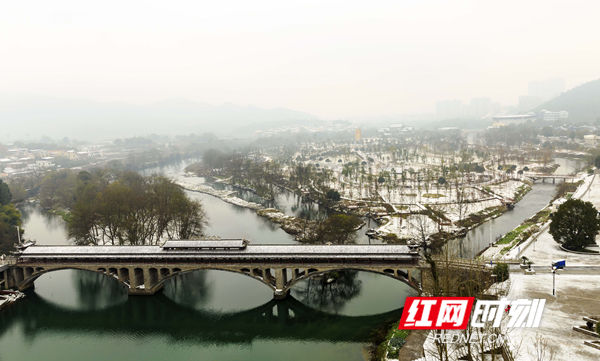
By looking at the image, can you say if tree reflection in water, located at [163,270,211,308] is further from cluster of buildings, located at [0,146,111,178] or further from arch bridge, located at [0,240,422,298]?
cluster of buildings, located at [0,146,111,178]

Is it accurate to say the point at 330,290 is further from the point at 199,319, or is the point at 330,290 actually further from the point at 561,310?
the point at 561,310

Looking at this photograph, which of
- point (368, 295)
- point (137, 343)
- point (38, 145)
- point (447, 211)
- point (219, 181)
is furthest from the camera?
point (38, 145)

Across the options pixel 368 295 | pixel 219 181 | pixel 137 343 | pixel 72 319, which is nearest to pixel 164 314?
pixel 137 343

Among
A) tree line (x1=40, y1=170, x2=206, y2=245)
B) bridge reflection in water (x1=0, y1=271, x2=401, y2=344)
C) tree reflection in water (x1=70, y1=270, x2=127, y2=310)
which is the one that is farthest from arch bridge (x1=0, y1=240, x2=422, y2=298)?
tree line (x1=40, y1=170, x2=206, y2=245)

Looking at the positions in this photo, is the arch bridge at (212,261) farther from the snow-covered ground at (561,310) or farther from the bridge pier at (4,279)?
the snow-covered ground at (561,310)

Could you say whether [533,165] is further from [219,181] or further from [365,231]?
[219,181]

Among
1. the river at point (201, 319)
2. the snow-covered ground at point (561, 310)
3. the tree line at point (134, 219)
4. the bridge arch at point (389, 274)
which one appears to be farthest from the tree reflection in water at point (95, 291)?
the snow-covered ground at point (561, 310)
